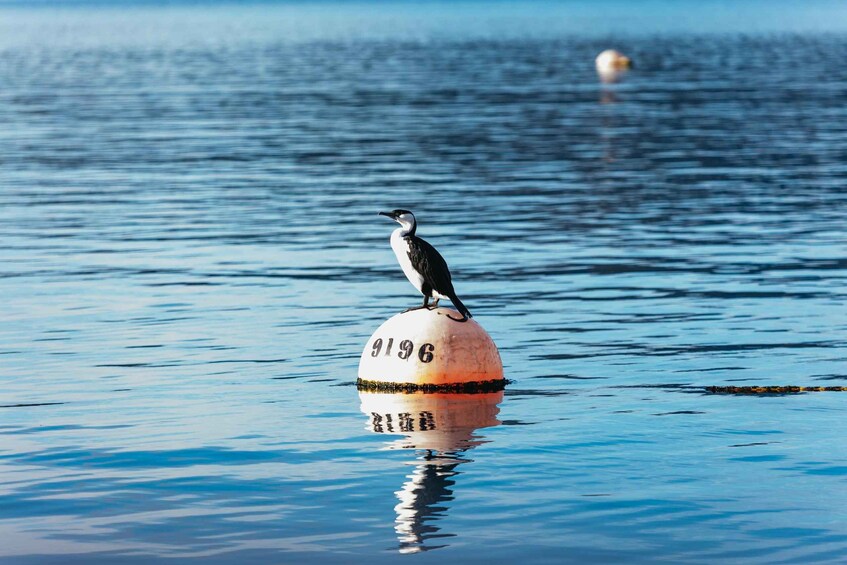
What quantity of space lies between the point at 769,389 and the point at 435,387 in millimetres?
2971

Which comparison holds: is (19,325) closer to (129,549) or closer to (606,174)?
(129,549)

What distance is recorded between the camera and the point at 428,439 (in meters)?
13.6

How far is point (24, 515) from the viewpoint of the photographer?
11469 millimetres

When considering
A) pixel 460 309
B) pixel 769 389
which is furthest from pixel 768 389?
pixel 460 309

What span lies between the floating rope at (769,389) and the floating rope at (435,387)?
1.89 meters

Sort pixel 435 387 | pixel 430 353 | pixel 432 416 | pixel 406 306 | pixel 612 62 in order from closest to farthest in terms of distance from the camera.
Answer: pixel 432 416, pixel 430 353, pixel 435 387, pixel 406 306, pixel 612 62

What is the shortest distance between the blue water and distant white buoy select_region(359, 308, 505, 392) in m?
0.24

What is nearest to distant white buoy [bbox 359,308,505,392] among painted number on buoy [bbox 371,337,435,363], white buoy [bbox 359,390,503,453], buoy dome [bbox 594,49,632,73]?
painted number on buoy [bbox 371,337,435,363]

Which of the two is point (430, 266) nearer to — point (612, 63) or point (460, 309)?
point (460, 309)

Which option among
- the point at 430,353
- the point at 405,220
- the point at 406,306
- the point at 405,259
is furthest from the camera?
the point at 406,306

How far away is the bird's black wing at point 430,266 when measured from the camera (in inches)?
598

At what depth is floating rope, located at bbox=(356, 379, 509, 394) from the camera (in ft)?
49.7

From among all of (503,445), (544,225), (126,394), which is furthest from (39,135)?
(503,445)

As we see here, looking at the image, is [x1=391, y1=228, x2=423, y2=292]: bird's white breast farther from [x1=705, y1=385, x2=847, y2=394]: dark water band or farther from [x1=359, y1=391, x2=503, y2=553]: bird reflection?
[x1=705, y1=385, x2=847, y2=394]: dark water band
